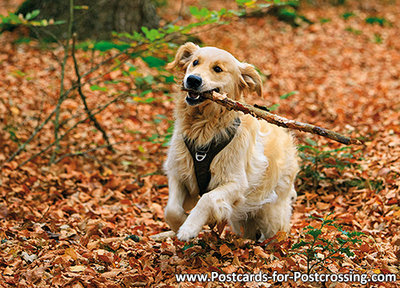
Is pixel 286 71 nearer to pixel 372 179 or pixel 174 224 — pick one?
pixel 372 179

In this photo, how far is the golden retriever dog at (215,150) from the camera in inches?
156

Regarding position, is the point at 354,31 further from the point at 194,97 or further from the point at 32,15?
the point at 194,97

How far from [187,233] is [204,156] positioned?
2.86ft

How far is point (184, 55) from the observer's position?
4.60 meters

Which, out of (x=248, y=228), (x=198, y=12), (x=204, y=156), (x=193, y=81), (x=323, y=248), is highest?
(x=198, y=12)

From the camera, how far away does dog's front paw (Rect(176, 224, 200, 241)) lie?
11.8 ft

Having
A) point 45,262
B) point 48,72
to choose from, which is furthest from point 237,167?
point 48,72

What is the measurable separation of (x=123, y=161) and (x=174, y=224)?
3066 mm

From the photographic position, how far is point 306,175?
6301 mm

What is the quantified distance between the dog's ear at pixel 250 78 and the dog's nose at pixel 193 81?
0.63 metres

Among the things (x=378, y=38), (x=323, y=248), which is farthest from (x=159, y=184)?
(x=378, y=38)

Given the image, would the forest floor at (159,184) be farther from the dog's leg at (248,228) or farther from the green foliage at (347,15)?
the green foliage at (347,15)

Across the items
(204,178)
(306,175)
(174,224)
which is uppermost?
(204,178)

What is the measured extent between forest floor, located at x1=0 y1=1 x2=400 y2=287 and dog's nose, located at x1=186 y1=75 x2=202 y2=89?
2.53ft
